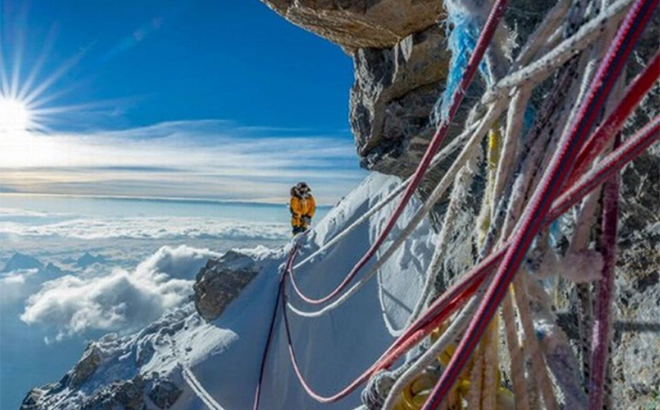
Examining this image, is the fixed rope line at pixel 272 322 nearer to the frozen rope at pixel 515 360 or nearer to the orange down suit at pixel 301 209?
the orange down suit at pixel 301 209

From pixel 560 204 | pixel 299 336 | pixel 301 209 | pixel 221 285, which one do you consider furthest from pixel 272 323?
pixel 560 204

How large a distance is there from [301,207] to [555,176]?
11524 millimetres

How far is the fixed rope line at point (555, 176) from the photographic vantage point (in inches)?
44.0

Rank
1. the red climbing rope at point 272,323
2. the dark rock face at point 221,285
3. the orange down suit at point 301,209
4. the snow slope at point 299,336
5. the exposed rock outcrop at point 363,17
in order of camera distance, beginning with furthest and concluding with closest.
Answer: the orange down suit at point 301,209
the dark rock face at point 221,285
the red climbing rope at point 272,323
the snow slope at point 299,336
the exposed rock outcrop at point 363,17

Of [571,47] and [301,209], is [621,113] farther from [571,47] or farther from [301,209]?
[301,209]

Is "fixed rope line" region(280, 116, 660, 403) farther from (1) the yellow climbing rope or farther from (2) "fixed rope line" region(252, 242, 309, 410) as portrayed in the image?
(2) "fixed rope line" region(252, 242, 309, 410)

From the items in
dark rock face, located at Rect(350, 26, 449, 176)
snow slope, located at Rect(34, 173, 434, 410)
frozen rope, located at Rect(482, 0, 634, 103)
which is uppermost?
dark rock face, located at Rect(350, 26, 449, 176)

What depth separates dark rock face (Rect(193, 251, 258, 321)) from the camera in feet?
40.3

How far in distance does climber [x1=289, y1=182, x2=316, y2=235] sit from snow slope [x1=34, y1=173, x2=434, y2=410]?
1.26 feet

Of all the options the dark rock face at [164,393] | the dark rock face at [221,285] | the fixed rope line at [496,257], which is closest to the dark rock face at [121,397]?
the dark rock face at [164,393]

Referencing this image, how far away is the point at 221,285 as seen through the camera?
12.4 m

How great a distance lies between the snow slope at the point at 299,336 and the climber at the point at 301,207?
39 centimetres

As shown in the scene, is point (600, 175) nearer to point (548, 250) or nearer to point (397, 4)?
point (548, 250)

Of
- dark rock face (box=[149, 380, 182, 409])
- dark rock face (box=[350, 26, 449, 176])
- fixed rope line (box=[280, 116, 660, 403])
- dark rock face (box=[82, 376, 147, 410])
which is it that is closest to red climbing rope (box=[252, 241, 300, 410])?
dark rock face (box=[149, 380, 182, 409])
